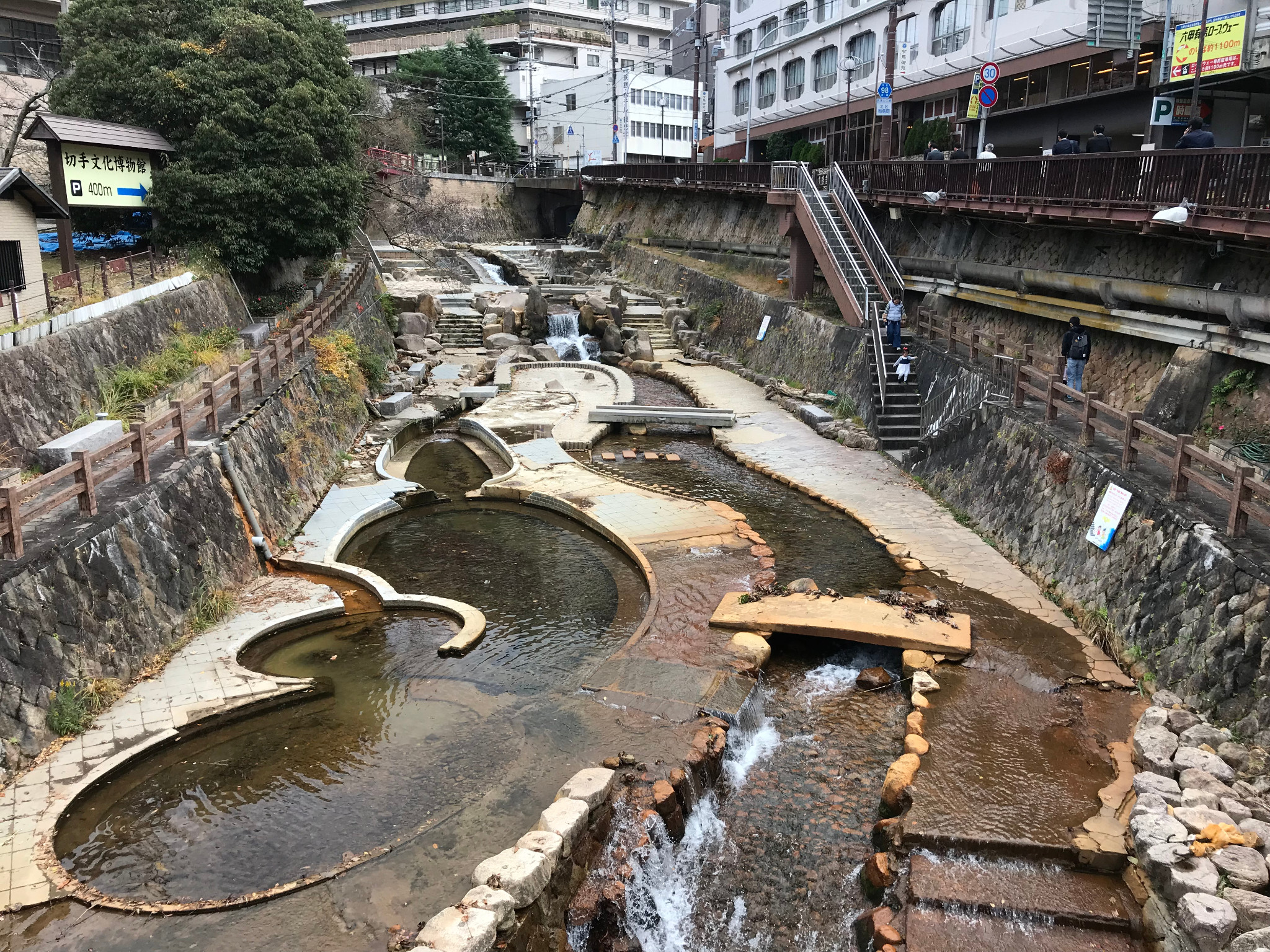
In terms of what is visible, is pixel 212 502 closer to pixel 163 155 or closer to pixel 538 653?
pixel 538 653

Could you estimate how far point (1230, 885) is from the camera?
7285 millimetres

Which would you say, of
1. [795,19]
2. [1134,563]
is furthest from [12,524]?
[795,19]

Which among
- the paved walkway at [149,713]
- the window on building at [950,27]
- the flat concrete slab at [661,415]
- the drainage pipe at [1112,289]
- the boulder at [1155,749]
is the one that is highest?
the window on building at [950,27]

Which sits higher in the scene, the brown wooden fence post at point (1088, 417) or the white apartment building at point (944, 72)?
the white apartment building at point (944, 72)

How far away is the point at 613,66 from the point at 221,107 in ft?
146

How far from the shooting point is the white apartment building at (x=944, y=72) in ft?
82.5

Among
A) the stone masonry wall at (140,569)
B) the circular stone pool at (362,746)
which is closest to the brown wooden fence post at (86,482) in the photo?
the stone masonry wall at (140,569)

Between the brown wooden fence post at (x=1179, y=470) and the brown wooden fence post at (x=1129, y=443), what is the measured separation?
0.91 m

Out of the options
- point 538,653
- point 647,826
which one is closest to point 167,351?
point 538,653

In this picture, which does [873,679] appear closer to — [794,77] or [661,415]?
[661,415]

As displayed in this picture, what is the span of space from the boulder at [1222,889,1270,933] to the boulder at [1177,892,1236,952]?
0.05 m

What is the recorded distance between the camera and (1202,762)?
29.0 ft

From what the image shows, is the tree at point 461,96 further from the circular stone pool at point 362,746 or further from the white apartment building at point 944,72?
the circular stone pool at point 362,746

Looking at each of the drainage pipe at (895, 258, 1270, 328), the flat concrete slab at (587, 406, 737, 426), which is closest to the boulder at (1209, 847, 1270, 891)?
the drainage pipe at (895, 258, 1270, 328)
